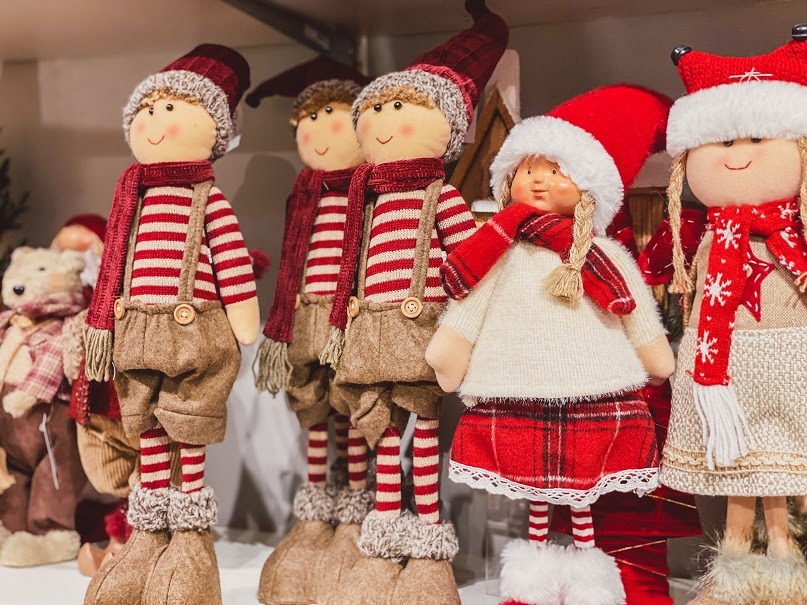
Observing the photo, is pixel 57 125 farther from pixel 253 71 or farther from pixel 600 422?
pixel 600 422

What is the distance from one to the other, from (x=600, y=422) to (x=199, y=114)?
816 mm

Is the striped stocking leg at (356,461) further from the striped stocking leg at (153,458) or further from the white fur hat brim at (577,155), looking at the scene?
the white fur hat brim at (577,155)

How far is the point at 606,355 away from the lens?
1.16 meters

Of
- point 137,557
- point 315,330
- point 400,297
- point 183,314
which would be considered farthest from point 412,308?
point 137,557

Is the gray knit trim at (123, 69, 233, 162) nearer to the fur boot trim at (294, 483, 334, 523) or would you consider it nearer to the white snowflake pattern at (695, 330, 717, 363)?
the fur boot trim at (294, 483, 334, 523)

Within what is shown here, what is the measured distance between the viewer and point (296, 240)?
1501mm

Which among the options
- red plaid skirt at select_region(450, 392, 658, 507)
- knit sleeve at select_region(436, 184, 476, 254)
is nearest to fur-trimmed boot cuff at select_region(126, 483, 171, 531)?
red plaid skirt at select_region(450, 392, 658, 507)

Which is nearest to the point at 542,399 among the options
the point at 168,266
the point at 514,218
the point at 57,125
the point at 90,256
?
the point at 514,218

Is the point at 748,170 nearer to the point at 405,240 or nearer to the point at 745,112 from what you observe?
the point at 745,112

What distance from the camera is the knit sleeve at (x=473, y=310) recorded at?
121 cm

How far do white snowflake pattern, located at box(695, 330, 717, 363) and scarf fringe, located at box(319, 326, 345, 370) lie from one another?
540 mm

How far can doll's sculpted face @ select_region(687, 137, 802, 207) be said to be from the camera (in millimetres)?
1144

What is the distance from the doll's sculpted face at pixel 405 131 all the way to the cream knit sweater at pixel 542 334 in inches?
8.9

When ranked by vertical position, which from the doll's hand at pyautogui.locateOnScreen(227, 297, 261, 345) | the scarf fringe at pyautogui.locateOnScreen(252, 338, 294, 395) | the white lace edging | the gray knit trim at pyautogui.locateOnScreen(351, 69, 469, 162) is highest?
the gray knit trim at pyautogui.locateOnScreen(351, 69, 469, 162)
